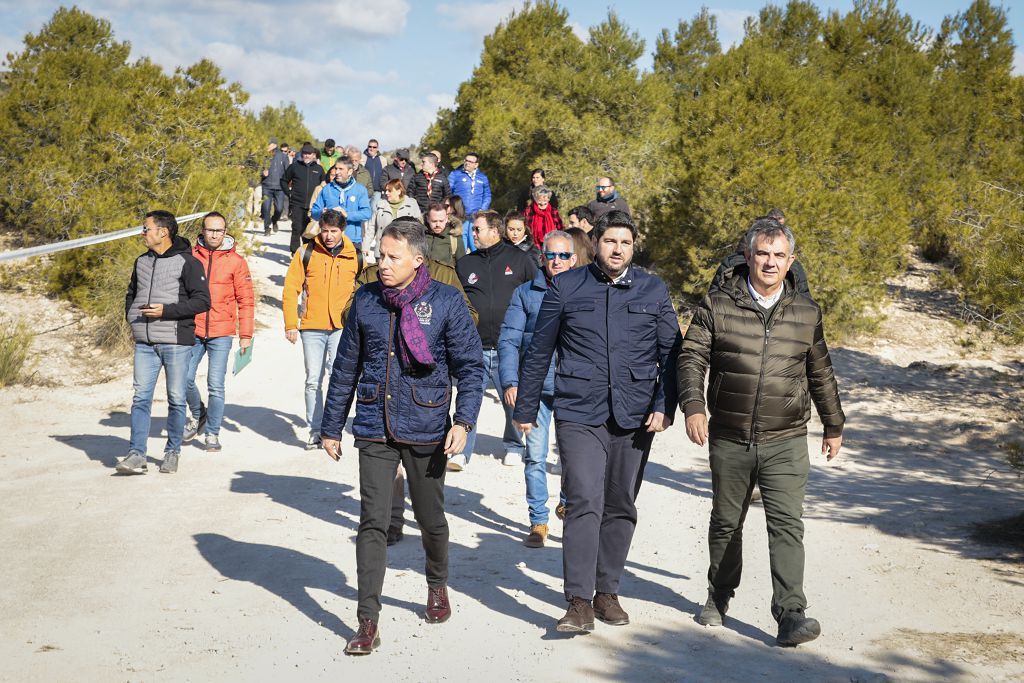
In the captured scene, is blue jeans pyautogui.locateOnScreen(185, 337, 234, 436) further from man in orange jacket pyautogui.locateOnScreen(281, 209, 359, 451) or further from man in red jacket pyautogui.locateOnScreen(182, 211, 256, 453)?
man in orange jacket pyautogui.locateOnScreen(281, 209, 359, 451)

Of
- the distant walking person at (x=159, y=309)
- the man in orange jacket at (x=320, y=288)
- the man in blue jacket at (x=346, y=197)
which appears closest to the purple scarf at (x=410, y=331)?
the distant walking person at (x=159, y=309)

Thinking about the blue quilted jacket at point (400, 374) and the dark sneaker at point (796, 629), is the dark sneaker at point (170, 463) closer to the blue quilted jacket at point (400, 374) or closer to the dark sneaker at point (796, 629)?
the blue quilted jacket at point (400, 374)

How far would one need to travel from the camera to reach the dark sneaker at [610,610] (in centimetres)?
563

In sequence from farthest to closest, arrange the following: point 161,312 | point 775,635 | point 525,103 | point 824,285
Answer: point 525,103 → point 824,285 → point 161,312 → point 775,635

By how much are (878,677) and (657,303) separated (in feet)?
6.91

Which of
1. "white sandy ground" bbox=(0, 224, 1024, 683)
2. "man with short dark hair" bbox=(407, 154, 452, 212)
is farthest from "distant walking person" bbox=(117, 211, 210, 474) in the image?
"man with short dark hair" bbox=(407, 154, 452, 212)

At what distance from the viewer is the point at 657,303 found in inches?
223

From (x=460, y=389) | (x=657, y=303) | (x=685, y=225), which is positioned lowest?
(x=460, y=389)

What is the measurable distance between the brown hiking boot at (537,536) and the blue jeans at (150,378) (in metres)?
3.43

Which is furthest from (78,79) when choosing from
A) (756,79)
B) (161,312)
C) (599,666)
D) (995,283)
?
(599,666)

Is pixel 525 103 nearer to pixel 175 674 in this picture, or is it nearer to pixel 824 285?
pixel 824 285

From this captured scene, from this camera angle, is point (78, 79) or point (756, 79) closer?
point (756, 79)

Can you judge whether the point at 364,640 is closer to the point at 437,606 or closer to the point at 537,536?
the point at 437,606

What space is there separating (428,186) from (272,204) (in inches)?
461
